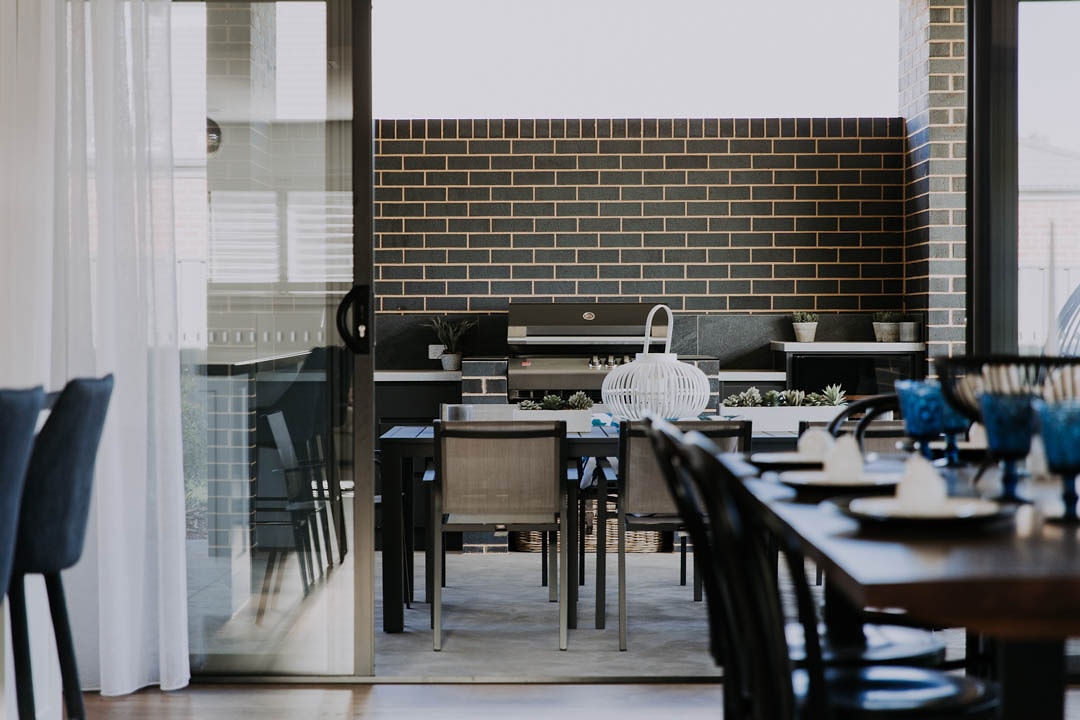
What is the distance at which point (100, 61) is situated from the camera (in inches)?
127

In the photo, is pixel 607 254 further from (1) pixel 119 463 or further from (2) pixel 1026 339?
(1) pixel 119 463

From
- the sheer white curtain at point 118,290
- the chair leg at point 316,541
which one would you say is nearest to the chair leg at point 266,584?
the chair leg at point 316,541

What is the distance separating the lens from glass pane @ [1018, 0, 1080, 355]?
3545 mm

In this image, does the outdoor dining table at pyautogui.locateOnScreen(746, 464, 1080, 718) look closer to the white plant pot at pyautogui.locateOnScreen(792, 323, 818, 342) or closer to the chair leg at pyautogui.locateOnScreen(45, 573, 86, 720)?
the chair leg at pyautogui.locateOnScreen(45, 573, 86, 720)

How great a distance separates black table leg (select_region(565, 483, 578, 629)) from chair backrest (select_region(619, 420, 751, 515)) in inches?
11.4

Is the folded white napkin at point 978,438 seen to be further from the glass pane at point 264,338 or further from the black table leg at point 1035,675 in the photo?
the glass pane at point 264,338

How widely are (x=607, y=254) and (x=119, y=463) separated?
149 inches

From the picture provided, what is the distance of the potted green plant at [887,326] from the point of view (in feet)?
20.4

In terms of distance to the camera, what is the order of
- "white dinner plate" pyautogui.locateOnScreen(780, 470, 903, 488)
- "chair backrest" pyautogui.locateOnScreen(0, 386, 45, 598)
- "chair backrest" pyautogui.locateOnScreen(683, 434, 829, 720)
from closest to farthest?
"chair backrest" pyautogui.locateOnScreen(683, 434, 829, 720) < "white dinner plate" pyautogui.locateOnScreen(780, 470, 903, 488) < "chair backrest" pyautogui.locateOnScreen(0, 386, 45, 598)

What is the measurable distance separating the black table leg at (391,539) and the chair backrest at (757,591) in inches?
99.9

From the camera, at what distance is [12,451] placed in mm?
2098

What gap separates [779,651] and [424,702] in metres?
1.89

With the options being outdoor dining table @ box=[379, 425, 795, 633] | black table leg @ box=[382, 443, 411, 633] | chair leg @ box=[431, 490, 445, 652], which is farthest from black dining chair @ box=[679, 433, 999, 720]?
black table leg @ box=[382, 443, 411, 633]

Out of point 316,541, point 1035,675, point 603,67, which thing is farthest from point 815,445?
point 603,67
